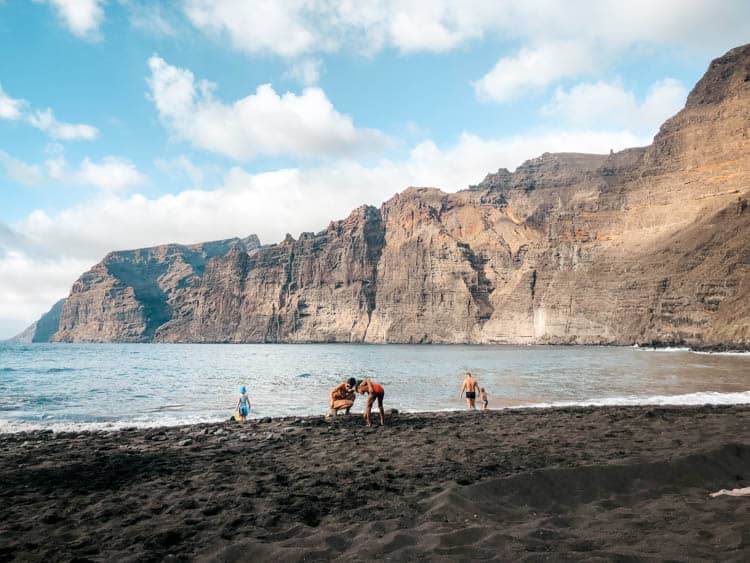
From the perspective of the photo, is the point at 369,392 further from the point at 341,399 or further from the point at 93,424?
the point at 93,424

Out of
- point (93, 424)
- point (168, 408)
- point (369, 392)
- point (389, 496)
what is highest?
point (369, 392)

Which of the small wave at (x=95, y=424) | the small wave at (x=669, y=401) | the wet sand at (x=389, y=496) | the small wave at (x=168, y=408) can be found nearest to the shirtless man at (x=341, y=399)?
the wet sand at (x=389, y=496)

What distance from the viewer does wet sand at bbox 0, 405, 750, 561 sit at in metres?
5.63

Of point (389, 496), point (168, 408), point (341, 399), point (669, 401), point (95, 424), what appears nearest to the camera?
point (389, 496)

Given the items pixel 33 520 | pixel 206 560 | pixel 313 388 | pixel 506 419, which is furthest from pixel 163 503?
pixel 313 388

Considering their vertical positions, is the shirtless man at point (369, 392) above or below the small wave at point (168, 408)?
above

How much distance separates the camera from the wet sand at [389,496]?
563cm

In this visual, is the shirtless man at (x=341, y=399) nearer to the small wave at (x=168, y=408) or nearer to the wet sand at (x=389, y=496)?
the wet sand at (x=389, y=496)

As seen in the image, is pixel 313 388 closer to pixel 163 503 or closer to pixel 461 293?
pixel 163 503

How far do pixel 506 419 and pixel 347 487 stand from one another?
987 cm

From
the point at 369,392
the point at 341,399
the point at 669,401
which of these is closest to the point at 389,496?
the point at 369,392

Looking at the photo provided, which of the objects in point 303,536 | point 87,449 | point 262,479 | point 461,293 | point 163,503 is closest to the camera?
point 303,536

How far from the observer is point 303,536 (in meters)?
6.25

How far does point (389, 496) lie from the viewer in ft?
25.9
